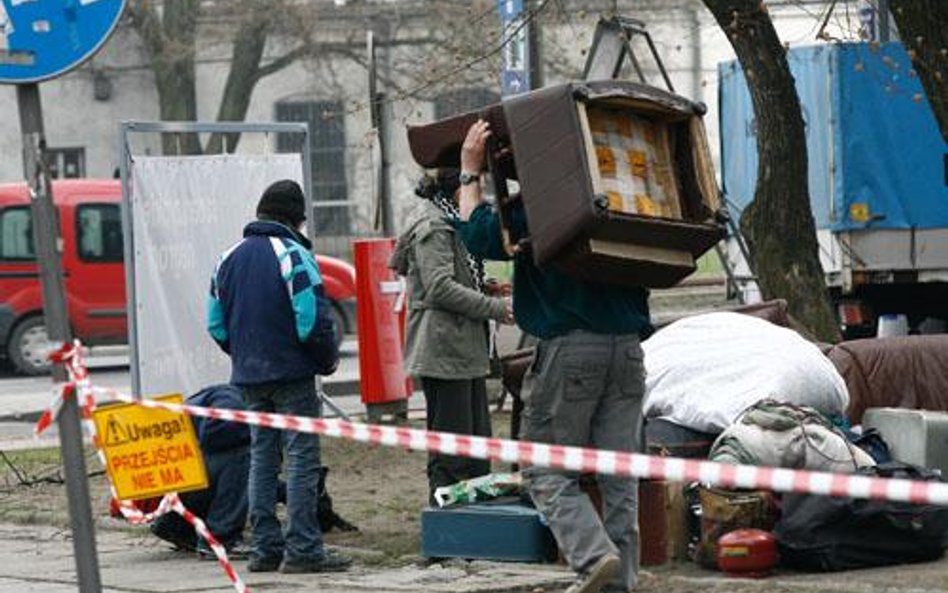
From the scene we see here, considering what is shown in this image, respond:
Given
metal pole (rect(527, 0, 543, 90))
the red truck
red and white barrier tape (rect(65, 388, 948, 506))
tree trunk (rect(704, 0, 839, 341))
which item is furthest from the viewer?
the red truck

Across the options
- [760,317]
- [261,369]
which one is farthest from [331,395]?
[261,369]

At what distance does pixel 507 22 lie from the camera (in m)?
16.8

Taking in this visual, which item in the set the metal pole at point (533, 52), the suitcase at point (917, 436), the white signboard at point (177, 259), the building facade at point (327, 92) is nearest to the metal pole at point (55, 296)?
the suitcase at point (917, 436)

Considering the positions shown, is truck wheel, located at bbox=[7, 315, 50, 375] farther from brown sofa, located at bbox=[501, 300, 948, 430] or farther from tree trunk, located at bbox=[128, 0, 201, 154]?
brown sofa, located at bbox=[501, 300, 948, 430]

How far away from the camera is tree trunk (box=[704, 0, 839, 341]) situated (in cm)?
1533

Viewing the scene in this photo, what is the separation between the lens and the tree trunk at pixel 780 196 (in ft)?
50.3

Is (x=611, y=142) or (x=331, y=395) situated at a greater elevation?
(x=611, y=142)

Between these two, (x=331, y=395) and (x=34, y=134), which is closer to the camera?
(x=34, y=134)

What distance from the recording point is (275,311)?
34.0 feet

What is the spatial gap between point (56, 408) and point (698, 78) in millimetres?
36718

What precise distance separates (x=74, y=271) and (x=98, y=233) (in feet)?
1.71

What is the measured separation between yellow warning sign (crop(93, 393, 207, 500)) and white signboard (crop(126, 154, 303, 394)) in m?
5.24

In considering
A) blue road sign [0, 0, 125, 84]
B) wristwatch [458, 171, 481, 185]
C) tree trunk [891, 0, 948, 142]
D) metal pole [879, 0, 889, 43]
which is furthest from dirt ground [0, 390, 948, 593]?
metal pole [879, 0, 889, 43]

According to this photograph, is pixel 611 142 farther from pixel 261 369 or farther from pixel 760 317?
pixel 760 317
